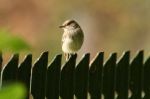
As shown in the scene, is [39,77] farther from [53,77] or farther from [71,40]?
[71,40]

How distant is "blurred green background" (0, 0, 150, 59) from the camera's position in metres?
15.4

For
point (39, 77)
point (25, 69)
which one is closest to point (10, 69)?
point (25, 69)

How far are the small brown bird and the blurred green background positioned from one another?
6.93 metres

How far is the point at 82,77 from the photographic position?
4.65 meters

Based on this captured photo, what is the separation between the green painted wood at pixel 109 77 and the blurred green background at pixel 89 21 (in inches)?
375

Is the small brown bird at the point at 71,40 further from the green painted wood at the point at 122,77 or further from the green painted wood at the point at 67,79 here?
the green painted wood at the point at 67,79

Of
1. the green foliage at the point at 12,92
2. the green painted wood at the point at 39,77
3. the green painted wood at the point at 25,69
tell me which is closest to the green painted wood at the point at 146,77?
the green painted wood at the point at 39,77

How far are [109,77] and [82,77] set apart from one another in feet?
1.72

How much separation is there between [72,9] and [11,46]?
49.0 ft

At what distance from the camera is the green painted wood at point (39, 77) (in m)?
4.05

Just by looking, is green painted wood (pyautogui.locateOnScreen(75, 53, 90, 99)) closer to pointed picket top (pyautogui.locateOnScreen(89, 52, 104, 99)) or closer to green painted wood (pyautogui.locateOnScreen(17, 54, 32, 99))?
pointed picket top (pyautogui.locateOnScreen(89, 52, 104, 99))

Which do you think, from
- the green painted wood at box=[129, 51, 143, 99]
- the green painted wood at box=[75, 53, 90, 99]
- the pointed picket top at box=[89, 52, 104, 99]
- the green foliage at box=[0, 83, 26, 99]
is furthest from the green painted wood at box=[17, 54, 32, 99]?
the green foliage at box=[0, 83, 26, 99]

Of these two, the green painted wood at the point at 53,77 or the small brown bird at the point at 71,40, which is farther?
the small brown bird at the point at 71,40

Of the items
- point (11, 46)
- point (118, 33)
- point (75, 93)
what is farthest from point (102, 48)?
point (11, 46)
